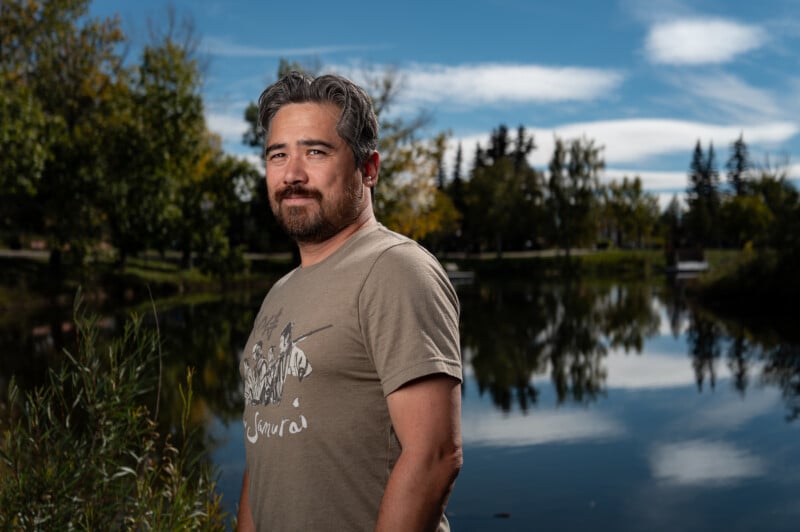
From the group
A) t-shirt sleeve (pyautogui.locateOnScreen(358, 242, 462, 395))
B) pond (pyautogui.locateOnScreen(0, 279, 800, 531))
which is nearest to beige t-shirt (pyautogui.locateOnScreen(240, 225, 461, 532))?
t-shirt sleeve (pyautogui.locateOnScreen(358, 242, 462, 395))

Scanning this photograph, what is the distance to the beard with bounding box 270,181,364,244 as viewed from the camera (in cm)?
204

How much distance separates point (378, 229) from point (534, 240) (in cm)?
8314

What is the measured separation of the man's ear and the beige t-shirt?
189mm

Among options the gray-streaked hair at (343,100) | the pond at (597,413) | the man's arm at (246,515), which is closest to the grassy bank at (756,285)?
the pond at (597,413)

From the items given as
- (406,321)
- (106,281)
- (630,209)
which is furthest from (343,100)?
(630,209)

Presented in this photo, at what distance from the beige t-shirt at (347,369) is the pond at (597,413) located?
2885mm

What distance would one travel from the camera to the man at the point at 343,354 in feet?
5.72

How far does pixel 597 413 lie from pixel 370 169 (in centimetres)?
1388

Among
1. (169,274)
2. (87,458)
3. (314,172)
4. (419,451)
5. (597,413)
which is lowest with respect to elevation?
(597,413)

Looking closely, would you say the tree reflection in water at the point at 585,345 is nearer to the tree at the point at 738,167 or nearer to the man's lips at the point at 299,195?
the man's lips at the point at 299,195

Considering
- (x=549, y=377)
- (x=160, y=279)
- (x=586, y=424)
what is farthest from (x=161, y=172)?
(x=586, y=424)

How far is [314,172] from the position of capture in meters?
2.04

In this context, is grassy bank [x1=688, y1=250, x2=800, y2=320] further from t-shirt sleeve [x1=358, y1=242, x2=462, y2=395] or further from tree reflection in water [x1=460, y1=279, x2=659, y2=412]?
t-shirt sleeve [x1=358, y1=242, x2=462, y2=395]

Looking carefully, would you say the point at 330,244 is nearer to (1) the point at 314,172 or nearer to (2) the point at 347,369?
(1) the point at 314,172
